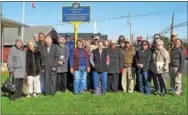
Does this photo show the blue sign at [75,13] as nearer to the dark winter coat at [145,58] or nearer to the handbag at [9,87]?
the dark winter coat at [145,58]

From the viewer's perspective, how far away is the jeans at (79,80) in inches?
459

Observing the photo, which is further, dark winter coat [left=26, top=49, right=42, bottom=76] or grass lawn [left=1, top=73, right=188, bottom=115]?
dark winter coat [left=26, top=49, right=42, bottom=76]

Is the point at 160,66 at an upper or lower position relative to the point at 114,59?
lower

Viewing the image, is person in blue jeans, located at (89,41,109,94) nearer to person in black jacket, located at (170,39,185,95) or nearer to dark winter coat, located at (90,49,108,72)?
dark winter coat, located at (90,49,108,72)

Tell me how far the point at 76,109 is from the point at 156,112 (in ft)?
5.88

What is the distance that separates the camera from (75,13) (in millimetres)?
12188

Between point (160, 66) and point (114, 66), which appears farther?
point (114, 66)

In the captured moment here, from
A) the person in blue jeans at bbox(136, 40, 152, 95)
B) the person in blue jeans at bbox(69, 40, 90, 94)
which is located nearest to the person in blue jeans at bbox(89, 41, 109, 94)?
the person in blue jeans at bbox(69, 40, 90, 94)

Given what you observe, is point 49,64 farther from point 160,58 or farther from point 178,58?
point 178,58

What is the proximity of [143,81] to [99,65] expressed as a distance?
141 centimetres

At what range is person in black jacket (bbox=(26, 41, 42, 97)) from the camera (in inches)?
424

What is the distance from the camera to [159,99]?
10.7 metres

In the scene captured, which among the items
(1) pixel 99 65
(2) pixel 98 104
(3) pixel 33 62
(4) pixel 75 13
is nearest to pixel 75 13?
(4) pixel 75 13

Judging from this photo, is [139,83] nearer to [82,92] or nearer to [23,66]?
[82,92]
